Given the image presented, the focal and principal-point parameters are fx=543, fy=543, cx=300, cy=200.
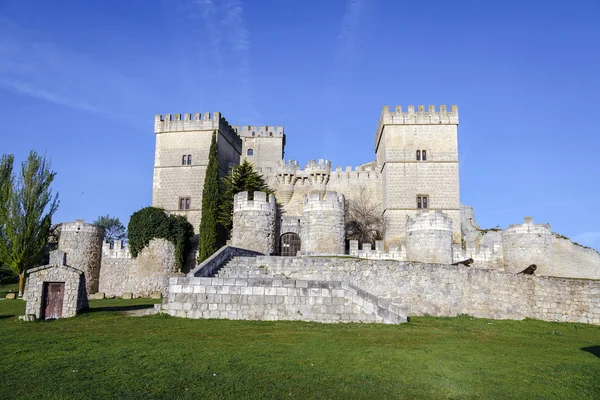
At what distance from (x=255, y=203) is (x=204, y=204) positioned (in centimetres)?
637

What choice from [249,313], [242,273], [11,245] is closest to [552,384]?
[249,313]

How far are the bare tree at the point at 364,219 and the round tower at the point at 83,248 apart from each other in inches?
553

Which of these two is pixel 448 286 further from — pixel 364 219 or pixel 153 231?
pixel 153 231

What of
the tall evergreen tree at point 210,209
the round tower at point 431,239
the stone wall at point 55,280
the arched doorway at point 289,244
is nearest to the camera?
the stone wall at point 55,280

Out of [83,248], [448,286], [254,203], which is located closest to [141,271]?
[83,248]

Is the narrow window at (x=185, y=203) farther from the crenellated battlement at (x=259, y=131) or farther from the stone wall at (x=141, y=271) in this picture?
the crenellated battlement at (x=259, y=131)

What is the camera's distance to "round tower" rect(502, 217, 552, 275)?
78.5 ft

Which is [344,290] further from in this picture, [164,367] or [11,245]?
[11,245]

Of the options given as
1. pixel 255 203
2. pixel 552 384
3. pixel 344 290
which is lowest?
pixel 552 384

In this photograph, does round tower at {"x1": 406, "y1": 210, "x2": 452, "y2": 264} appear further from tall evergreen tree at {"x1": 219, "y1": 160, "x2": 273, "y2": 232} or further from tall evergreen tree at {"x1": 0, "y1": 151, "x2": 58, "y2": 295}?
tall evergreen tree at {"x1": 0, "y1": 151, "x2": 58, "y2": 295}

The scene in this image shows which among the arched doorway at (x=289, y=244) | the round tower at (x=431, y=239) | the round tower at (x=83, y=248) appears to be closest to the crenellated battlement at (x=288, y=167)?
the arched doorway at (x=289, y=244)

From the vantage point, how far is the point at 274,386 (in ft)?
24.7

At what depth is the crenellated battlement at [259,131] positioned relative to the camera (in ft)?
139

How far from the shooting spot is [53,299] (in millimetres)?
14656
